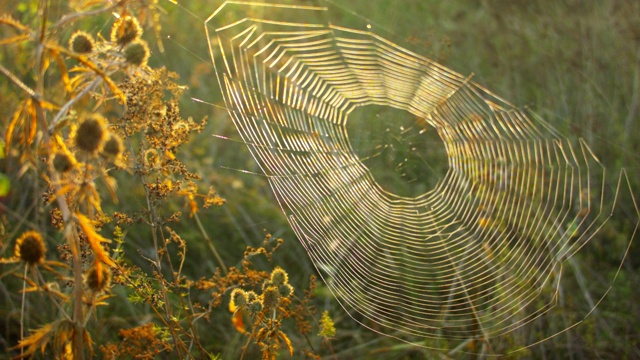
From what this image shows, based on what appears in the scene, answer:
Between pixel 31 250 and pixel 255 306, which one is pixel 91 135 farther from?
pixel 255 306

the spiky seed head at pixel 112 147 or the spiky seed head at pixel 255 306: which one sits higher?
the spiky seed head at pixel 112 147

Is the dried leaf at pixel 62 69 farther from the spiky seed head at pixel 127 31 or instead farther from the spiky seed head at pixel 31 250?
the spiky seed head at pixel 31 250

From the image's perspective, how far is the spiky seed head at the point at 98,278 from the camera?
1.47m

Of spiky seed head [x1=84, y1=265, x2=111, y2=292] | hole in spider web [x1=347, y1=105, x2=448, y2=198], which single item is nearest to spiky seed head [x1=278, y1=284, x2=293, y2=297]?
spiky seed head [x1=84, y1=265, x2=111, y2=292]

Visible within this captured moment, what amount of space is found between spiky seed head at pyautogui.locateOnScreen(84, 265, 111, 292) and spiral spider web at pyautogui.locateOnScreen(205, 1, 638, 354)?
1043 millimetres

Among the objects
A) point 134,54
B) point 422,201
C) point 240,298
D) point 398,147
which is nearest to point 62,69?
point 134,54

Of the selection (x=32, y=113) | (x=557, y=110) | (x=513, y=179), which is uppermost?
(x=557, y=110)

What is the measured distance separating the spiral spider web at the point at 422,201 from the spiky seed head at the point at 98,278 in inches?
41.0

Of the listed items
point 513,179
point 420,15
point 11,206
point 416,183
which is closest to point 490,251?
point 513,179

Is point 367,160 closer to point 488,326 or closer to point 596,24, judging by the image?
point 488,326

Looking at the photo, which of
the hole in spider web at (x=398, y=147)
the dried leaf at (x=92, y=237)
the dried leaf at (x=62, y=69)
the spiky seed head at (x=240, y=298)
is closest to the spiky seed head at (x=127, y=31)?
the dried leaf at (x=62, y=69)

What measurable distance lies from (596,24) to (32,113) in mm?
4417

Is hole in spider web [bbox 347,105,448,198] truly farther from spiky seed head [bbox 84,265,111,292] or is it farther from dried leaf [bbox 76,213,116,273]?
dried leaf [bbox 76,213,116,273]

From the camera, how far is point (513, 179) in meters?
3.71
